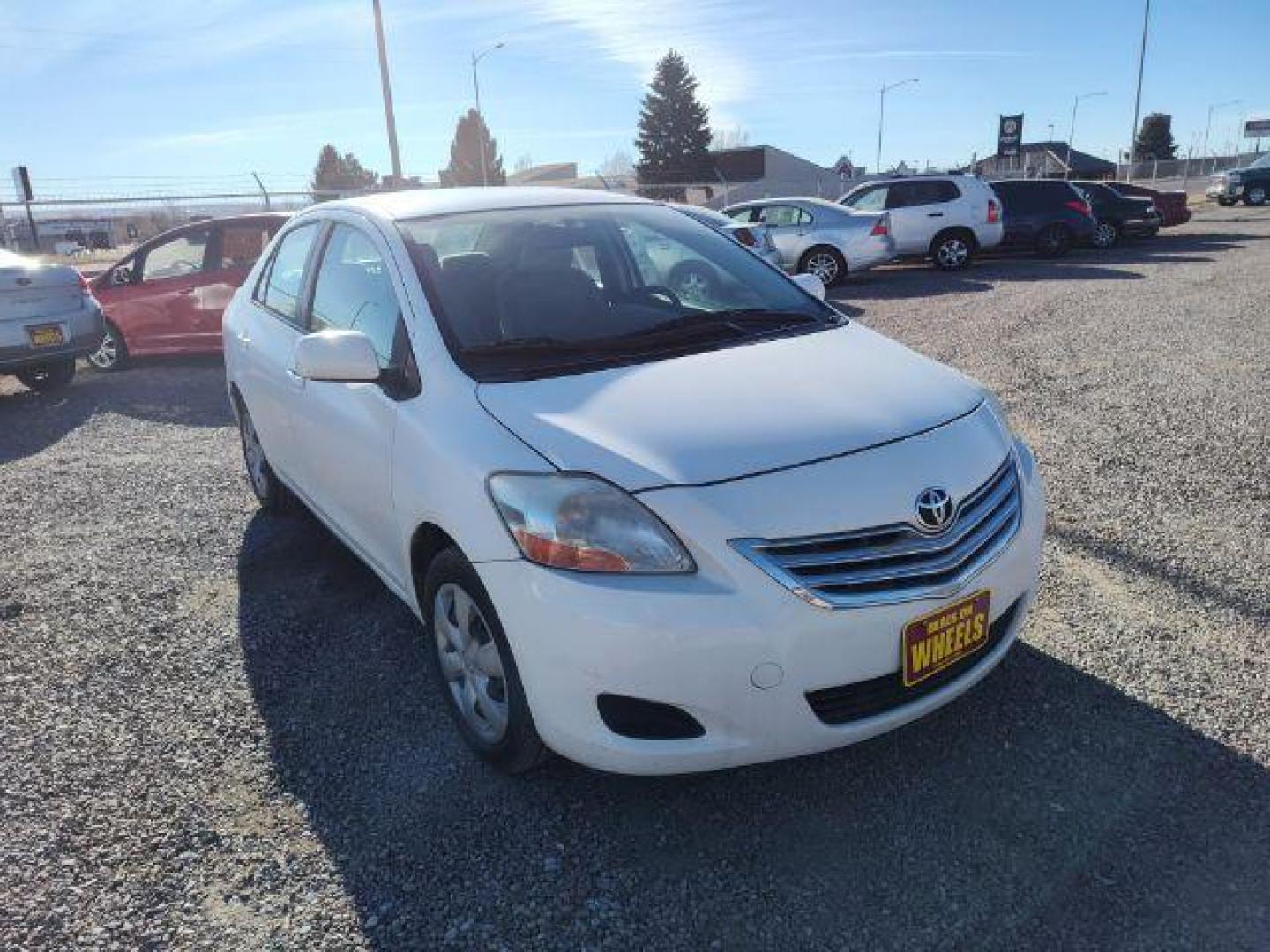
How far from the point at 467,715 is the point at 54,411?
7178 millimetres

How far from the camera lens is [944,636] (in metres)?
2.39

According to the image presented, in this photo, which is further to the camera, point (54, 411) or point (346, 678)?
point (54, 411)

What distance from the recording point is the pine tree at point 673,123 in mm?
59438

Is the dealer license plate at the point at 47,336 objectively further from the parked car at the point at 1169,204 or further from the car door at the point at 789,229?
the parked car at the point at 1169,204

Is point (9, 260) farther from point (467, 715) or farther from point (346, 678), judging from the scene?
point (467, 715)

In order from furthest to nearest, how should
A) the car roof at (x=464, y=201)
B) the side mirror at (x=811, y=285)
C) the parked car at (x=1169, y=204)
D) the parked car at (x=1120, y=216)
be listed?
1. the parked car at (x=1169, y=204)
2. the parked car at (x=1120, y=216)
3. the side mirror at (x=811, y=285)
4. the car roof at (x=464, y=201)

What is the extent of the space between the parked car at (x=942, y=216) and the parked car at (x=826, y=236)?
4.78ft

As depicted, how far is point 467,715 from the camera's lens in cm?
282

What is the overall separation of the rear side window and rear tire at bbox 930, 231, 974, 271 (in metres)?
14.1

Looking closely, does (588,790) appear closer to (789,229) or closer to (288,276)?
(288,276)

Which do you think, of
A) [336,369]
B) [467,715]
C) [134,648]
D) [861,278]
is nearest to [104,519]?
[134,648]

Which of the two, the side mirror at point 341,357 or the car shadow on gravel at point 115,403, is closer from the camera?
the side mirror at point 341,357

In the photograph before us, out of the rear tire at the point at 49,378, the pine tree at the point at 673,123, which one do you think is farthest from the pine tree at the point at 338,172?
the rear tire at the point at 49,378

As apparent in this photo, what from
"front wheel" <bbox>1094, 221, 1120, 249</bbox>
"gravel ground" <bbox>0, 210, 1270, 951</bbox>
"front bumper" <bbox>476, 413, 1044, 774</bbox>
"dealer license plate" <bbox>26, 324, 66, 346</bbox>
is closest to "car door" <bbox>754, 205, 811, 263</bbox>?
"front wheel" <bbox>1094, 221, 1120, 249</bbox>
